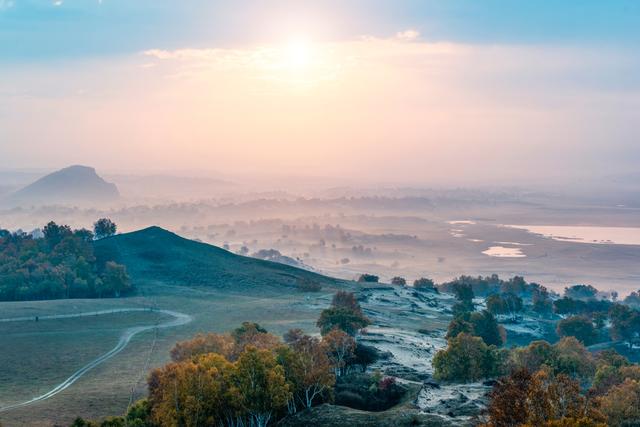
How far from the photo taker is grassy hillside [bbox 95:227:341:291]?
163500 mm

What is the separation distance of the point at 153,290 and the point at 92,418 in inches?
3709

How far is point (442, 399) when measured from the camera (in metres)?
56.9

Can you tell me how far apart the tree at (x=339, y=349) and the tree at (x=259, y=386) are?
14.6m

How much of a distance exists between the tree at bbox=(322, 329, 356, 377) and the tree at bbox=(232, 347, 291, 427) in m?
14.6

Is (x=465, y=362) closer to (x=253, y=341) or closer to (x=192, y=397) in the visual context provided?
(x=253, y=341)

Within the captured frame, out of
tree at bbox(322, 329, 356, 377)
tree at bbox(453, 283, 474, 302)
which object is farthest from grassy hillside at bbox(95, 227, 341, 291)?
tree at bbox(322, 329, 356, 377)

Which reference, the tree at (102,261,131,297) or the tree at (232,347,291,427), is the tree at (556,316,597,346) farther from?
the tree at (102,261,131,297)

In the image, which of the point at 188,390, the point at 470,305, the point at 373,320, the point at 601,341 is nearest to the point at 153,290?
the point at 373,320

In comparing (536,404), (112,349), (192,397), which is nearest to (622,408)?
(536,404)

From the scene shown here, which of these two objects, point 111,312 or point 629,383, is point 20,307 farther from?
point 629,383

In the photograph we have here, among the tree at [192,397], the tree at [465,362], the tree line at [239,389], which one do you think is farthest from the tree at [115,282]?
the tree at [465,362]

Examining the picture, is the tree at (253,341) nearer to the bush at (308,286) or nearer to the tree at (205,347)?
the tree at (205,347)

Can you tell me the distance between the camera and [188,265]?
6841 inches

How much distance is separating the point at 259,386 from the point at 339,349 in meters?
21.6
